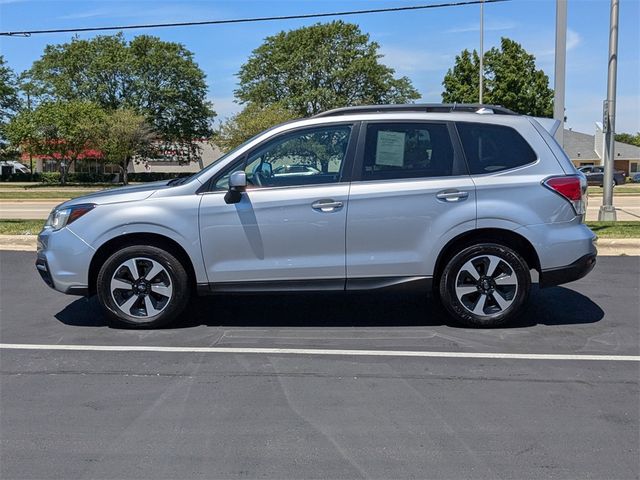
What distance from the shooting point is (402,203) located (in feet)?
18.1

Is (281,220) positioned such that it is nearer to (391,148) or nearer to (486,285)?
(391,148)

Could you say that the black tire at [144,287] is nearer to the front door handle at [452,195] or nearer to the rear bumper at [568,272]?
the front door handle at [452,195]

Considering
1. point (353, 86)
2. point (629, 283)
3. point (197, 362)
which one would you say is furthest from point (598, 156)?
point (197, 362)

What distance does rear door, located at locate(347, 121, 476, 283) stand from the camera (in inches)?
217

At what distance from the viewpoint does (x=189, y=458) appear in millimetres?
3336

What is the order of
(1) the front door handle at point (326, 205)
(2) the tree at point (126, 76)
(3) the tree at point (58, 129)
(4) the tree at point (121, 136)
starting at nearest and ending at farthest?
(1) the front door handle at point (326, 205)
(3) the tree at point (58, 129)
(4) the tree at point (121, 136)
(2) the tree at point (126, 76)

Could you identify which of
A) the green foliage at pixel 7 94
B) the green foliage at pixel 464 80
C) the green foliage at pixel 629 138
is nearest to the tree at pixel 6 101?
the green foliage at pixel 7 94

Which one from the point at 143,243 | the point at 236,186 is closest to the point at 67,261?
the point at 143,243

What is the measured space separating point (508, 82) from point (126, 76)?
34.8 m

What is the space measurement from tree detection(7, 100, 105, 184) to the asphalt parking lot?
145ft

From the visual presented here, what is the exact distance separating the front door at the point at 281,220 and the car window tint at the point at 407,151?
0.22 m

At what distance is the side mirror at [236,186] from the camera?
5.38 metres

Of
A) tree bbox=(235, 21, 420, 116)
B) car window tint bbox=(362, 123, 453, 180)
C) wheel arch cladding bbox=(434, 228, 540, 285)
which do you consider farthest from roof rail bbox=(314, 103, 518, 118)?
tree bbox=(235, 21, 420, 116)

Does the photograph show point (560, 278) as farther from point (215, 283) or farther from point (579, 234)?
point (215, 283)
